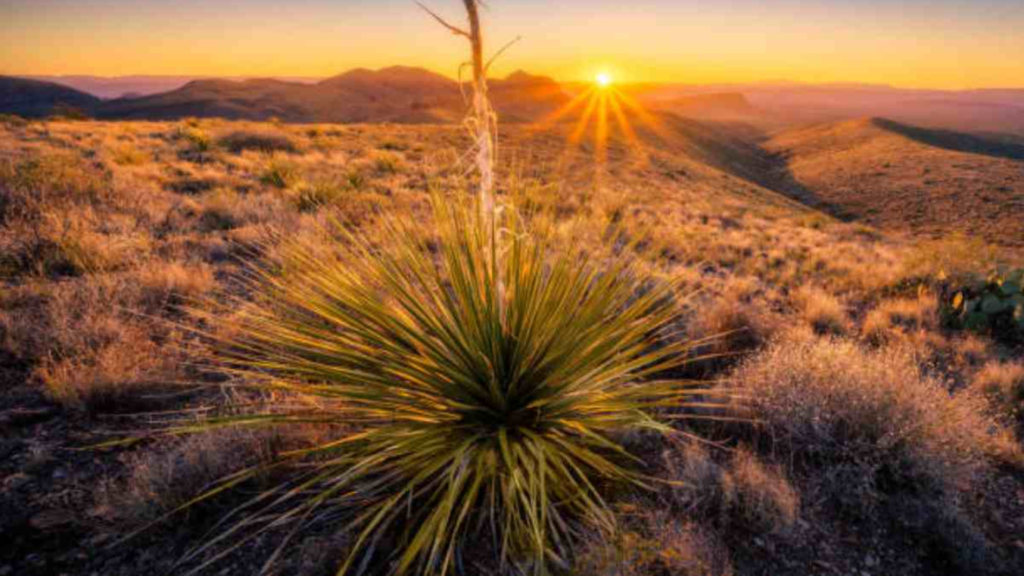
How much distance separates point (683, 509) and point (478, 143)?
6.46ft

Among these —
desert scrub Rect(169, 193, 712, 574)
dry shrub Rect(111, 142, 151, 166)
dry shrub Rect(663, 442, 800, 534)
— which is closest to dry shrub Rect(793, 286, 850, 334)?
dry shrub Rect(663, 442, 800, 534)

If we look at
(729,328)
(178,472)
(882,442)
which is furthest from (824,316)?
(178,472)

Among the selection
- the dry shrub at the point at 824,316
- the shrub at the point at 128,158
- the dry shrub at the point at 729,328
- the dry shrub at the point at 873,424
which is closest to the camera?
the dry shrub at the point at 873,424

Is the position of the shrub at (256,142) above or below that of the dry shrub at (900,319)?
above

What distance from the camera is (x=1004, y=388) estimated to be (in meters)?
3.65

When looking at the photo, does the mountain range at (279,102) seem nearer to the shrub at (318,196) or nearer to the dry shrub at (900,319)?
the shrub at (318,196)

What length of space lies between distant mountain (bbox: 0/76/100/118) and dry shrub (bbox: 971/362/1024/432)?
132 m

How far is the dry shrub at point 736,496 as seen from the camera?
2.21 metres

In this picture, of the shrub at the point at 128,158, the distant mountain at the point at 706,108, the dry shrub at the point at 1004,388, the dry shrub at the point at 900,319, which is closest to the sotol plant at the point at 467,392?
the dry shrub at the point at 1004,388

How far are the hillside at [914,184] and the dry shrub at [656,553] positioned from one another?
31577 millimetres

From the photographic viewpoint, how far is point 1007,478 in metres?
2.76

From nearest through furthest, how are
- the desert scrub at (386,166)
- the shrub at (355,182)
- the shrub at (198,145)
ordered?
the shrub at (355,182)
the shrub at (198,145)
the desert scrub at (386,166)

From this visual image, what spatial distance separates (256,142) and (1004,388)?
57.1 feet

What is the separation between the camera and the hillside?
2834cm
